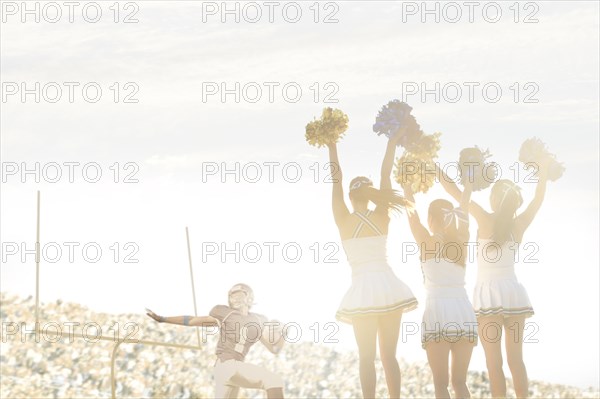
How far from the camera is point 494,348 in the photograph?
1278cm

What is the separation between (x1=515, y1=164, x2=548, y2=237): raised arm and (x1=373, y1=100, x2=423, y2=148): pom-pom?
184 cm

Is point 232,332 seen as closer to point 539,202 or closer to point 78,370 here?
point 539,202

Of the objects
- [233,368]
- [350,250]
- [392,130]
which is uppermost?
[392,130]

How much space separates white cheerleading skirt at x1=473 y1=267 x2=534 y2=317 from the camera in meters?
12.9

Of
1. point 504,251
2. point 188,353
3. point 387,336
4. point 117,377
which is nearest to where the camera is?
point 387,336

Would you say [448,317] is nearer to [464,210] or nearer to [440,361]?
[440,361]

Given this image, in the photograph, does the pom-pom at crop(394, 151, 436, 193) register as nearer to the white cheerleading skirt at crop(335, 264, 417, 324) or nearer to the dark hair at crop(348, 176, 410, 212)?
the dark hair at crop(348, 176, 410, 212)

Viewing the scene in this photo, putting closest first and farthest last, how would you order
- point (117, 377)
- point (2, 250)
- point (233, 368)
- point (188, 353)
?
point (233, 368), point (2, 250), point (117, 377), point (188, 353)

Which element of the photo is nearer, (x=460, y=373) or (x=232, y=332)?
(x=232, y=332)

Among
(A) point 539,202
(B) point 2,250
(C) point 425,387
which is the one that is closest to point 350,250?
(A) point 539,202

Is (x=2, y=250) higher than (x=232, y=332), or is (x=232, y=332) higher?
(x=2, y=250)

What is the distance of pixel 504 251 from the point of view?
42.9ft

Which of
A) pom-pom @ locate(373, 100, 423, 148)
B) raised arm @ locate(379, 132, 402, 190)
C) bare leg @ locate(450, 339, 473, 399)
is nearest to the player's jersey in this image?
raised arm @ locate(379, 132, 402, 190)

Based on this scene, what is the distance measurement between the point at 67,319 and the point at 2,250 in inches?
265
